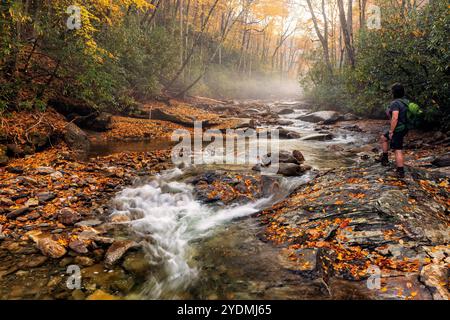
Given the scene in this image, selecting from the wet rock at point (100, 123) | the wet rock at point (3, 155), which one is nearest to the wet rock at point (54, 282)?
the wet rock at point (3, 155)

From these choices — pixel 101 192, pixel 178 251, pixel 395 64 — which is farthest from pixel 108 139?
pixel 395 64

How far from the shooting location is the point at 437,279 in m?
3.08

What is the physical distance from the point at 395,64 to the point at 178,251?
10.2 metres

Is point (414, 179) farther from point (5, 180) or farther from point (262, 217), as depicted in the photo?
point (5, 180)

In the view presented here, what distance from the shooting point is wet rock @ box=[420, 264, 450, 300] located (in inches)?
114

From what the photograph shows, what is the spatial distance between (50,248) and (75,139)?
19.1ft

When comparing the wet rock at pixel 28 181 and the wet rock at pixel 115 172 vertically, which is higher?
the wet rock at pixel 28 181

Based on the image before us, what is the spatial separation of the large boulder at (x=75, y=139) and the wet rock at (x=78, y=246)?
5.40 m

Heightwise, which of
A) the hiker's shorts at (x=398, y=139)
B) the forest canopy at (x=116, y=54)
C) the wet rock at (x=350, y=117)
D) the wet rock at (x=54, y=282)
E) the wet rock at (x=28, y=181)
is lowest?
the wet rock at (x=54, y=282)

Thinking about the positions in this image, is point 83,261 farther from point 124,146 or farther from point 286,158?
point 124,146

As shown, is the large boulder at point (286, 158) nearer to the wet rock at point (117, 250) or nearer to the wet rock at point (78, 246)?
the wet rock at point (117, 250)

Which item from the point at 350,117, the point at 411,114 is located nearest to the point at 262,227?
the point at 411,114

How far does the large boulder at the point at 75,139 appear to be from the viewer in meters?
8.84

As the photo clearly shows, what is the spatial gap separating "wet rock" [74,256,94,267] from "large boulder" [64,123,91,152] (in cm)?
578
